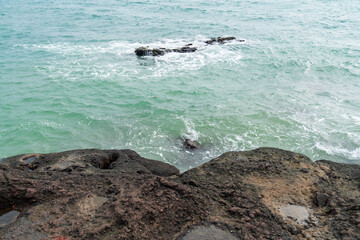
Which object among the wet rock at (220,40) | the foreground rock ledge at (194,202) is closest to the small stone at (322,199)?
the foreground rock ledge at (194,202)

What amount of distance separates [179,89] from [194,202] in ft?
45.0

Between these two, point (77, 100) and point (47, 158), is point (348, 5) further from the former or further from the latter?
point (47, 158)

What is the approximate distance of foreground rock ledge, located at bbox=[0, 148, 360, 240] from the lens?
5.57 m

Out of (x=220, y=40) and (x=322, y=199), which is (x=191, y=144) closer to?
(x=322, y=199)

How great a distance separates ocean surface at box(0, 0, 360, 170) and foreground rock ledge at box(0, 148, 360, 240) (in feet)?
15.7

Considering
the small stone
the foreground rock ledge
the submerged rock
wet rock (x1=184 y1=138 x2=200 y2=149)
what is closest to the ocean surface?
wet rock (x1=184 y1=138 x2=200 y2=149)

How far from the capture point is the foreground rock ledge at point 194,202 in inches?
219

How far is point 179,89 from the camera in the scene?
63.4ft

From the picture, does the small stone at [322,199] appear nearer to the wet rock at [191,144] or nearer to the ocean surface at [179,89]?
the ocean surface at [179,89]

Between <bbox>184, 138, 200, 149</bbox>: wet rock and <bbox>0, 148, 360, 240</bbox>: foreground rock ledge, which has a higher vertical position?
<bbox>0, 148, 360, 240</bbox>: foreground rock ledge

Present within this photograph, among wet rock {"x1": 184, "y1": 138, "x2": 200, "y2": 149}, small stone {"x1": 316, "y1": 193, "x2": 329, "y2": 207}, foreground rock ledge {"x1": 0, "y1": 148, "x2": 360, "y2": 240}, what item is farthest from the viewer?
wet rock {"x1": 184, "y1": 138, "x2": 200, "y2": 149}

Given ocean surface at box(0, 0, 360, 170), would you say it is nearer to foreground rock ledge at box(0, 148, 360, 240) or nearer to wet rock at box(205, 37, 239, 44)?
wet rock at box(205, 37, 239, 44)

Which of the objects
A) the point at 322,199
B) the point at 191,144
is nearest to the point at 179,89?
the point at 191,144

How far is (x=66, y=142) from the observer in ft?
44.4
